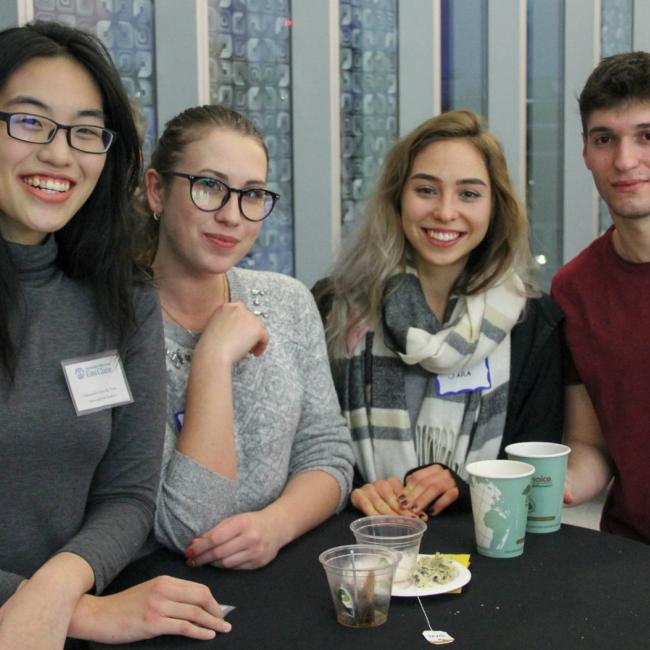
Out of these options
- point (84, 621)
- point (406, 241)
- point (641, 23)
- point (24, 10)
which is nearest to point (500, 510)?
point (84, 621)

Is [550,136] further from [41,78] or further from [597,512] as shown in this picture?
[41,78]

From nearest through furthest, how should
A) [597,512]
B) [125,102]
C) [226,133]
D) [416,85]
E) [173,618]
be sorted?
[173,618] → [125,102] → [226,133] → [597,512] → [416,85]

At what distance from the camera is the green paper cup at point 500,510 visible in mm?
1505

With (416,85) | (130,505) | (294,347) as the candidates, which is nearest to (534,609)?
(130,505)

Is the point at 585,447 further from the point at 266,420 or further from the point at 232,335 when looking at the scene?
the point at 232,335

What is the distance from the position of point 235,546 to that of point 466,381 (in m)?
0.92

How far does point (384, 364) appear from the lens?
2.28 m

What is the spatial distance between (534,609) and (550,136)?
17.9ft

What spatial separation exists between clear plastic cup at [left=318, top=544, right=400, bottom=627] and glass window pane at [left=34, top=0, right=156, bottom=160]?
3506 mm

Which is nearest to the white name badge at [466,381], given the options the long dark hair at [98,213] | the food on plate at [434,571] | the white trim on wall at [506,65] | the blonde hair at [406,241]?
the blonde hair at [406,241]

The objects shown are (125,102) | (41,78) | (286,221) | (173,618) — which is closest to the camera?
(173,618)

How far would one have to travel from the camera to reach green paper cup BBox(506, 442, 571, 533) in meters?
1.62

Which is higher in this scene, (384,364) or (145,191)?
(145,191)

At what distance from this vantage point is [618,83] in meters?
2.11
